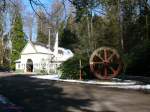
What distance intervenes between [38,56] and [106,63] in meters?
34.9

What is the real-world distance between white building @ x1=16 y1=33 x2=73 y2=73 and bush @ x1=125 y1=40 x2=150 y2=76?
23914 millimetres

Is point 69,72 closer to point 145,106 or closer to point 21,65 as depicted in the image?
point 145,106

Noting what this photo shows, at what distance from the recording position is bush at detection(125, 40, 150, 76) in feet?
127

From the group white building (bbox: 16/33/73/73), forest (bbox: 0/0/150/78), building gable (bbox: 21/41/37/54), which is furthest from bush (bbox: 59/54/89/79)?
building gable (bbox: 21/41/37/54)

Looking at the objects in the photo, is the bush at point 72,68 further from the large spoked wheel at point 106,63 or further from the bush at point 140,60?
the bush at point 140,60

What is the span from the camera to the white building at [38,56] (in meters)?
67.1

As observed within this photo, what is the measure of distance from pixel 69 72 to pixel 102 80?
12.3ft

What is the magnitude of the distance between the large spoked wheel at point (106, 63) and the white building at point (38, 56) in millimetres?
27463

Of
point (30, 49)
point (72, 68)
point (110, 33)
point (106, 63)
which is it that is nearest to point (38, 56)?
point (30, 49)

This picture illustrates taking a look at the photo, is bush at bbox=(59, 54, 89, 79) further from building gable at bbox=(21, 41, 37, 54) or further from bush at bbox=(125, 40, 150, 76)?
building gable at bbox=(21, 41, 37, 54)

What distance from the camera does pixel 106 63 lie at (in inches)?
1439

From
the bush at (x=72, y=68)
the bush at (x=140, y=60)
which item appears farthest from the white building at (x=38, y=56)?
the bush at (x=72, y=68)

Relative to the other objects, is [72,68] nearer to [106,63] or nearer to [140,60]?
[106,63]

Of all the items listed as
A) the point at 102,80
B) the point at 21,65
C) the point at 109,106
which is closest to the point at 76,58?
the point at 102,80
